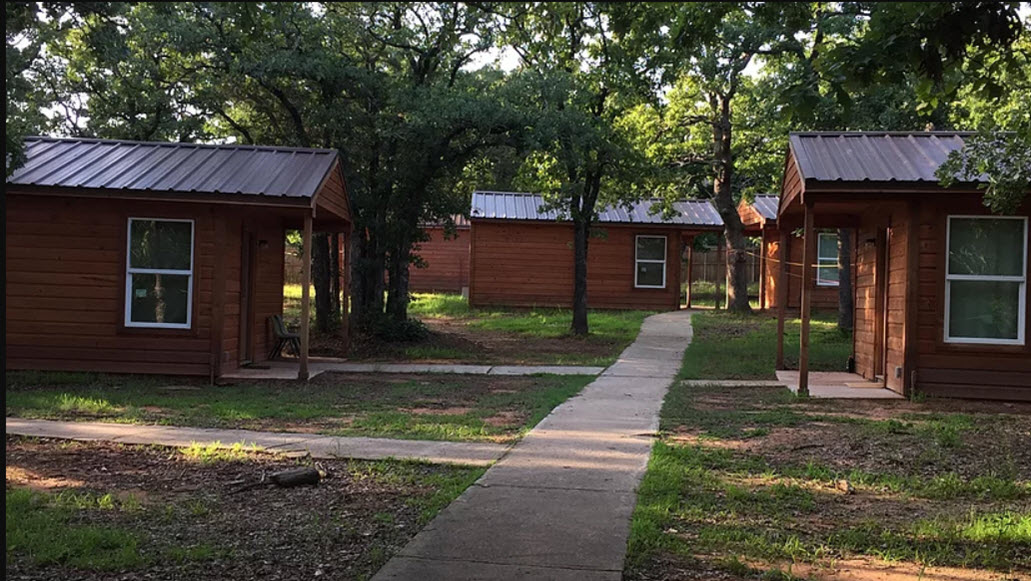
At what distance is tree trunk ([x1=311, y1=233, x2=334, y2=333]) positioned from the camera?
62.8 feet

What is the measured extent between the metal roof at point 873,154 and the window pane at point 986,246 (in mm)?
908

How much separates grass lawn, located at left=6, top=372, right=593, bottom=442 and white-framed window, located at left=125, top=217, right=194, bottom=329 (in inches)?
35.7

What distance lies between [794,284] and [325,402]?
20.2m

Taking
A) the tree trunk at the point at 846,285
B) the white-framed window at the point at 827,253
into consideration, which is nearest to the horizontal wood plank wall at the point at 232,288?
the tree trunk at the point at 846,285

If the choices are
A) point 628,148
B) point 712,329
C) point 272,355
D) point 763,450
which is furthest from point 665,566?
point 712,329

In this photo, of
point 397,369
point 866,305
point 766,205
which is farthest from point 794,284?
point 397,369

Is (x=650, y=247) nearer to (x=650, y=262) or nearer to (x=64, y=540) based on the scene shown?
(x=650, y=262)

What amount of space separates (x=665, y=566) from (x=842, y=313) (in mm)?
16579

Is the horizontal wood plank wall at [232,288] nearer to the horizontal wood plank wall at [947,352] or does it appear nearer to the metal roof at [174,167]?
the metal roof at [174,167]

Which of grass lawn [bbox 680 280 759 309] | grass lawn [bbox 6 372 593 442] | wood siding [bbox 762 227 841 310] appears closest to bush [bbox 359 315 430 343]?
grass lawn [bbox 6 372 593 442]

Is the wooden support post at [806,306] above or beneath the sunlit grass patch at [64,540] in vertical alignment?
above

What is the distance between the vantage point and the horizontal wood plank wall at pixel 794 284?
26.6m

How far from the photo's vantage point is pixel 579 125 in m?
14.8

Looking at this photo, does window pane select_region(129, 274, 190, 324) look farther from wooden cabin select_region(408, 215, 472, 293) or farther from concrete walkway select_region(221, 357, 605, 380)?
wooden cabin select_region(408, 215, 472, 293)
